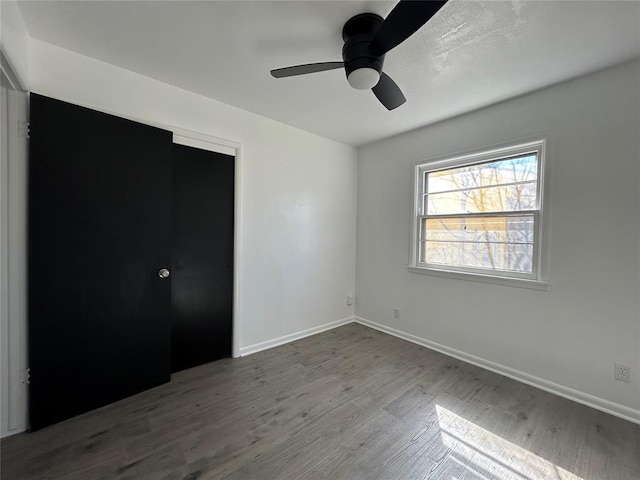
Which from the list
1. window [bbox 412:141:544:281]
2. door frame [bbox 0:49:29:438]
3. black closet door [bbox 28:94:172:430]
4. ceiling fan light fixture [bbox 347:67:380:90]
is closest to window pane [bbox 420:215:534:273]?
window [bbox 412:141:544:281]

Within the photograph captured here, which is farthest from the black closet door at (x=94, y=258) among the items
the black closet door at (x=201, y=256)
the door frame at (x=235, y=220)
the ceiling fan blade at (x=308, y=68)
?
the ceiling fan blade at (x=308, y=68)

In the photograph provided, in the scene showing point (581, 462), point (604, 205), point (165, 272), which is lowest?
point (581, 462)

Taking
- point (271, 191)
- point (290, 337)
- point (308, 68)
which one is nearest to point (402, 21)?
point (308, 68)

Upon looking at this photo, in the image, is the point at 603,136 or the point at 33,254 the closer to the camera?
the point at 33,254

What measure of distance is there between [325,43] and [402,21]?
26.5 inches

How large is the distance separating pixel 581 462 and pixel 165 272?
3018 mm

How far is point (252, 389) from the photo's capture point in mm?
2168

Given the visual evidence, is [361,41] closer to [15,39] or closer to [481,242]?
[15,39]

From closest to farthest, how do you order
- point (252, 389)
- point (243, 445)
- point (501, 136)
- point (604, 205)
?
1. point (243, 445)
2. point (604, 205)
3. point (252, 389)
4. point (501, 136)

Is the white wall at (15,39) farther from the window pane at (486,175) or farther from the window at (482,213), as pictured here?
the window pane at (486,175)

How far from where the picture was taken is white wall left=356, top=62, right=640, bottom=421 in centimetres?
189

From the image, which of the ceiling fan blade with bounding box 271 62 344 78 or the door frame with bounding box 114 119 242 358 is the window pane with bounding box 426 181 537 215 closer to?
the ceiling fan blade with bounding box 271 62 344 78

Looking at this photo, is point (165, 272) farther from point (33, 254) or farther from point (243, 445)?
point (243, 445)

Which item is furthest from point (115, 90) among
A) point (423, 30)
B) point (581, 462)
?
point (581, 462)
